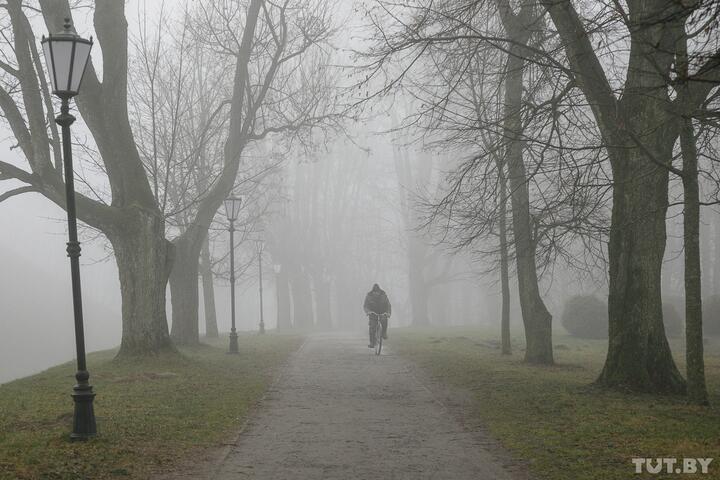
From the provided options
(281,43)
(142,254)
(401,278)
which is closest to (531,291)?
(142,254)

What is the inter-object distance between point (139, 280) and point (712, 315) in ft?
66.1

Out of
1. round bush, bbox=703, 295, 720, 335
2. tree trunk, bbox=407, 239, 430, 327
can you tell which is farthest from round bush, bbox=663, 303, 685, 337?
tree trunk, bbox=407, 239, 430, 327

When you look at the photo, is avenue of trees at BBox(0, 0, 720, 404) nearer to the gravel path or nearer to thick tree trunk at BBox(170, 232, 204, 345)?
thick tree trunk at BBox(170, 232, 204, 345)

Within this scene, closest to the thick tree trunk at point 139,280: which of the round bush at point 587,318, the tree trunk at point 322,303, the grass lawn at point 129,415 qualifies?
the grass lawn at point 129,415

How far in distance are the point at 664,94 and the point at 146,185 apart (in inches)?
400

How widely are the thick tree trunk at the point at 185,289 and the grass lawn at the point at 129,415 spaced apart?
4918 mm

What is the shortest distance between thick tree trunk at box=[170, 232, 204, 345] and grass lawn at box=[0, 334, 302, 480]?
4.92 metres

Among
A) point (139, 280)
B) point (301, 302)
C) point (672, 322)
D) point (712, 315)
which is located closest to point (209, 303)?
point (139, 280)

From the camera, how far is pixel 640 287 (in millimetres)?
10516

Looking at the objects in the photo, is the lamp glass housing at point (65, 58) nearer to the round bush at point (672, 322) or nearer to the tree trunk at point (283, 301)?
the round bush at point (672, 322)

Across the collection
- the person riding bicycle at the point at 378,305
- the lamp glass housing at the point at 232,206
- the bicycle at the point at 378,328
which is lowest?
the bicycle at the point at 378,328

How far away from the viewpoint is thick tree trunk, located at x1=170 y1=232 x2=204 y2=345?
19719 millimetres

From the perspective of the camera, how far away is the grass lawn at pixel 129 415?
6503mm

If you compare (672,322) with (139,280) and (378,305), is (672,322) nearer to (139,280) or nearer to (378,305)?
(378,305)
